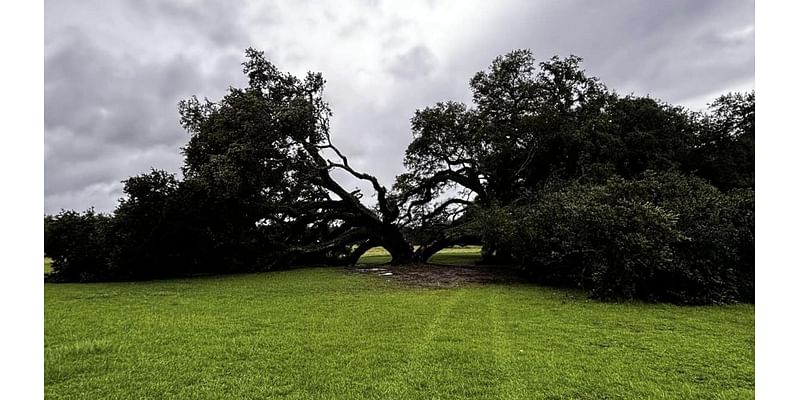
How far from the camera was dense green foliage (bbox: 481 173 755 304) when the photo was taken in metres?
8.70

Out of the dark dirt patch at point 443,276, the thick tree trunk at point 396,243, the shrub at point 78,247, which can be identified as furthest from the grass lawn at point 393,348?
the thick tree trunk at point 396,243

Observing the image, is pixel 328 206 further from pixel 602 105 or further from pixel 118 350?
pixel 118 350

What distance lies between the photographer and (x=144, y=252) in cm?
1291

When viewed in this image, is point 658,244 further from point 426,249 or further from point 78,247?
point 78,247

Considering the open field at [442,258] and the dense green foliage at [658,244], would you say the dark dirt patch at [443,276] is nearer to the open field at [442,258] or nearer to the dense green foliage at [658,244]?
the dense green foliage at [658,244]

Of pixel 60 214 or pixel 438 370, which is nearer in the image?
pixel 438 370

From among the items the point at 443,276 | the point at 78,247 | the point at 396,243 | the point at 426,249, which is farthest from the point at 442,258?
the point at 78,247

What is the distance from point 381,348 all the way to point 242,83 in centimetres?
1345

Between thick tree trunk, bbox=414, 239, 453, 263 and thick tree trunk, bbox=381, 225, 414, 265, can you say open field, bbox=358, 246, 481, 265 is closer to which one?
thick tree trunk, bbox=414, 239, 453, 263

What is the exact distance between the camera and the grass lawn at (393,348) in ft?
12.9

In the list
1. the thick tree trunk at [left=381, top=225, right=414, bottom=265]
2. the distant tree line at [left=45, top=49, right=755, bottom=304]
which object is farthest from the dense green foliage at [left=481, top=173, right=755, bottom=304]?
the thick tree trunk at [left=381, top=225, right=414, bottom=265]

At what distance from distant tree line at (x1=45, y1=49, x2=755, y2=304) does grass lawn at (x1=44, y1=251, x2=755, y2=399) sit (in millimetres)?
1430

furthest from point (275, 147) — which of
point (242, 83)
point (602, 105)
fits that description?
point (602, 105)
